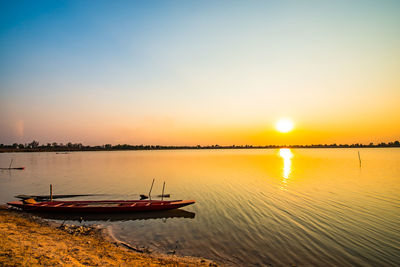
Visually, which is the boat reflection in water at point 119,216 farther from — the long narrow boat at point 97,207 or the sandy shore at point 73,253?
the sandy shore at point 73,253

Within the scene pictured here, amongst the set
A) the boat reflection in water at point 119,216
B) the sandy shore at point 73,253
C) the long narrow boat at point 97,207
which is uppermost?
the sandy shore at point 73,253

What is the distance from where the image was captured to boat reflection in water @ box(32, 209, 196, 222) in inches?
663

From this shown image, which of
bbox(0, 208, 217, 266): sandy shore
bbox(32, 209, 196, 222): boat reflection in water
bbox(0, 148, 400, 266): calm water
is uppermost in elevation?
bbox(0, 208, 217, 266): sandy shore

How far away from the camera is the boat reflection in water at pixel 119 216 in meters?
16.8

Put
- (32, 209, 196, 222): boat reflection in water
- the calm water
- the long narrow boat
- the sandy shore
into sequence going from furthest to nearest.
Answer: the long narrow boat
(32, 209, 196, 222): boat reflection in water
the calm water
the sandy shore

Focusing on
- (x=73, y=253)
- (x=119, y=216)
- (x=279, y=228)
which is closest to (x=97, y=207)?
(x=119, y=216)

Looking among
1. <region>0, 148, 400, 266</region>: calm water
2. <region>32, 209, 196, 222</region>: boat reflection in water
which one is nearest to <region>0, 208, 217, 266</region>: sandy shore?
<region>0, 148, 400, 266</region>: calm water

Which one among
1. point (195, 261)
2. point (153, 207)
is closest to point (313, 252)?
point (195, 261)

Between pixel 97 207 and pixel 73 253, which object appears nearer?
pixel 73 253

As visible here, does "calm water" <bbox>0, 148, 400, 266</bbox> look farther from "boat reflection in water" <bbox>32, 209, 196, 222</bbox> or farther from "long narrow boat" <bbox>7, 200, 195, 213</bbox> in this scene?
"long narrow boat" <bbox>7, 200, 195, 213</bbox>

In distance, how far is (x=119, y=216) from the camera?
1739 cm

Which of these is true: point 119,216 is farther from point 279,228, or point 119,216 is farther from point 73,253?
point 279,228

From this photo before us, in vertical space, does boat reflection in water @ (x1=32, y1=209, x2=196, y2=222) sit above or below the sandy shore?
below

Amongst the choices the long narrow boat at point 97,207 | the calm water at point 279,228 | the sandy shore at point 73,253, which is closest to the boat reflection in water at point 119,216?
the calm water at point 279,228
